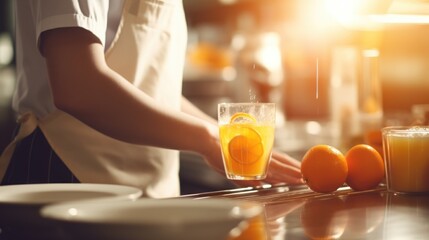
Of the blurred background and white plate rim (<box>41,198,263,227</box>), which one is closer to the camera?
white plate rim (<box>41,198,263,227</box>)

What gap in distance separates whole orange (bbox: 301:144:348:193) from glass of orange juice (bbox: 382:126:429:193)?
0.44 ft

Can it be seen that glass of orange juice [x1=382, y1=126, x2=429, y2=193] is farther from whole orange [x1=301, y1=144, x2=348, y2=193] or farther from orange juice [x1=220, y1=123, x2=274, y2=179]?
orange juice [x1=220, y1=123, x2=274, y2=179]

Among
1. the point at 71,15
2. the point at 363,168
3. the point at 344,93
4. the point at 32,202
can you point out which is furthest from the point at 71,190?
the point at 344,93

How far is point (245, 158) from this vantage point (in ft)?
5.06

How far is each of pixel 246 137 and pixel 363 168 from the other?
0.94 feet

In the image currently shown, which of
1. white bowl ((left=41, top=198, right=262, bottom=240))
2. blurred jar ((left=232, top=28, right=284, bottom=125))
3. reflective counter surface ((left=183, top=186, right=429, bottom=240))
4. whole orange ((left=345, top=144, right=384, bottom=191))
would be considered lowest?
reflective counter surface ((left=183, top=186, right=429, bottom=240))

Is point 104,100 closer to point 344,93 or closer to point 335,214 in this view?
point 335,214

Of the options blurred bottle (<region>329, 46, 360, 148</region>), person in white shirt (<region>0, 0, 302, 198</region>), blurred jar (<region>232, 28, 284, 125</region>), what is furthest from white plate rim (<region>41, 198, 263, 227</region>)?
blurred jar (<region>232, 28, 284, 125</region>)

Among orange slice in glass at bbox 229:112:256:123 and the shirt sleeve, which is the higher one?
the shirt sleeve

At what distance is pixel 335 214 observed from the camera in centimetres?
132

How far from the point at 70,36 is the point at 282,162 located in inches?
21.6

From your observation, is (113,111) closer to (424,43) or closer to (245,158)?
(245,158)

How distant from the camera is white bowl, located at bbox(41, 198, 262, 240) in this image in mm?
778

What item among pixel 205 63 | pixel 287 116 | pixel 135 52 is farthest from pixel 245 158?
pixel 205 63
